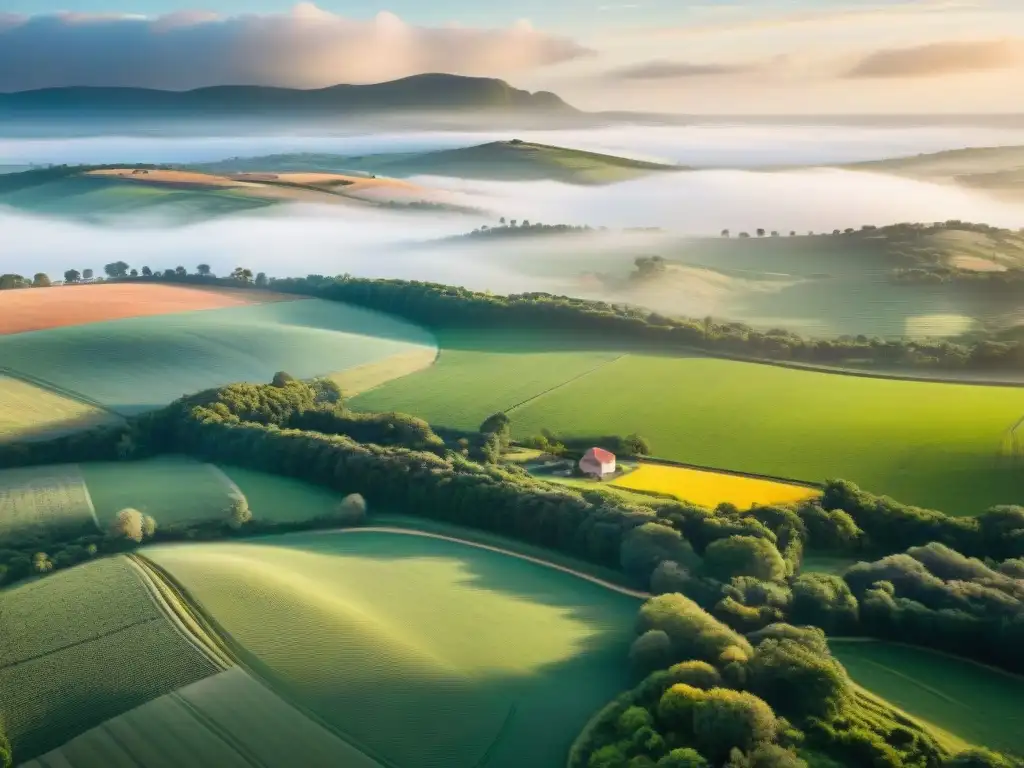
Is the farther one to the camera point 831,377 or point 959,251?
point 959,251

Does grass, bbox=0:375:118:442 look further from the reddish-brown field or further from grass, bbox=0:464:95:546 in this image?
the reddish-brown field

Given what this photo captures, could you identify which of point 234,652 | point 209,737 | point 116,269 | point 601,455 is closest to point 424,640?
point 234,652

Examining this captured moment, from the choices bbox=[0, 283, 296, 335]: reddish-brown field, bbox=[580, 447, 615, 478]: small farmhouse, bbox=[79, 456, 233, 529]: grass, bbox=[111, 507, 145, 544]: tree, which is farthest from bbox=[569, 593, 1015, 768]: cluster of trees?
bbox=[0, 283, 296, 335]: reddish-brown field

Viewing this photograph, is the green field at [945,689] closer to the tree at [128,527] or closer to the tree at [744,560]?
the tree at [744,560]

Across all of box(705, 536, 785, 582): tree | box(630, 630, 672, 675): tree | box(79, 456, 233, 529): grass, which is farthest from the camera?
box(79, 456, 233, 529): grass

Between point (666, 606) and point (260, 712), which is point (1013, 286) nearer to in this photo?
point (666, 606)

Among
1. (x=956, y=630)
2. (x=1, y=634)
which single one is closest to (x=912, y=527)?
(x=956, y=630)

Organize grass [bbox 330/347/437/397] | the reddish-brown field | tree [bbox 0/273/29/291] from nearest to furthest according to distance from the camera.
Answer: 1. grass [bbox 330/347/437/397]
2. the reddish-brown field
3. tree [bbox 0/273/29/291]
